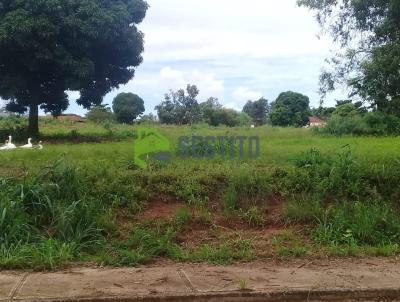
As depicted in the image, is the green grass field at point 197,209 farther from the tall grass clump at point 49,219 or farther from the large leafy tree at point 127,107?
the large leafy tree at point 127,107

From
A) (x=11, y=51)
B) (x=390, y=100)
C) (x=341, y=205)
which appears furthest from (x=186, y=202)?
(x=11, y=51)

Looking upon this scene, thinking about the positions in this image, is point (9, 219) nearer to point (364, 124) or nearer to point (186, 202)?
point (186, 202)

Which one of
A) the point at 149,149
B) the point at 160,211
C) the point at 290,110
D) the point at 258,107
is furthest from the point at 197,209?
the point at 258,107

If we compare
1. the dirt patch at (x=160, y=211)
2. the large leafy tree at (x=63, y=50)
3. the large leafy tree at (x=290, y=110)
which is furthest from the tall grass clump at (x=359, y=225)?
the large leafy tree at (x=290, y=110)

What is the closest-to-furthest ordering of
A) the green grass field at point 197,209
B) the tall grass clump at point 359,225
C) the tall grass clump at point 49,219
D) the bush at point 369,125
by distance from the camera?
the tall grass clump at point 49,219, the green grass field at point 197,209, the tall grass clump at point 359,225, the bush at point 369,125

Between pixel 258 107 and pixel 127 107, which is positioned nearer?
pixel 127 107

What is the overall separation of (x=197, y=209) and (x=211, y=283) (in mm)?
2262

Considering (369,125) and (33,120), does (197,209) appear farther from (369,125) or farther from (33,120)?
(369,125)

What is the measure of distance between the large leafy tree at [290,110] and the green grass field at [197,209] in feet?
96.8

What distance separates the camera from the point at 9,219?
5.73 meters

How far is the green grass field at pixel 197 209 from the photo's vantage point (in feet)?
18.2

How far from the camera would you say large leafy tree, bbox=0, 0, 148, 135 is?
11.6 metres

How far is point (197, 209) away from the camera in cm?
664

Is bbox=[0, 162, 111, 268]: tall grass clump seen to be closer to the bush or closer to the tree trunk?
the tree trunk
